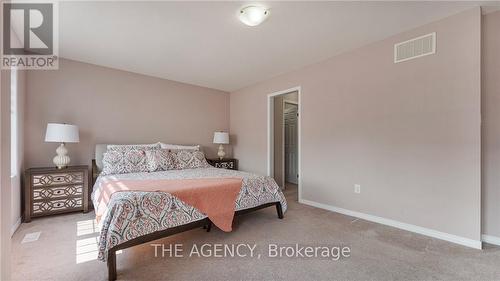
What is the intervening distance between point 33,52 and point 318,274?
4.56 m

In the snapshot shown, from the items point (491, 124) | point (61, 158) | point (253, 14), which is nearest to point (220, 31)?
point (253, 14)

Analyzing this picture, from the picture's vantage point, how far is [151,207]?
2.06 metres

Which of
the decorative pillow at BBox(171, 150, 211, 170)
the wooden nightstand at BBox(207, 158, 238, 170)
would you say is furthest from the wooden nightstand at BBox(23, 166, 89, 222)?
the wooden nightstand at BBox(207, 158, 238, 170)

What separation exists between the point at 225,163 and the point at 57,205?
9.30 feet

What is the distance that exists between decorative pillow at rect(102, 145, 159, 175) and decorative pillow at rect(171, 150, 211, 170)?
507 millimetres

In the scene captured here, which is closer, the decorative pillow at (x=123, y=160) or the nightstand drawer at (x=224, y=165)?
the decorative pillow at (x=123, y=160)

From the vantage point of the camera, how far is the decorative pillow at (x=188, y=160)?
3881 mm

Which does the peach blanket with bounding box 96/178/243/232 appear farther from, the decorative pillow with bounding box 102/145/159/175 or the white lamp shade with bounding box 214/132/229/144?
the white lamp shade with bounding box 214/132/229/144

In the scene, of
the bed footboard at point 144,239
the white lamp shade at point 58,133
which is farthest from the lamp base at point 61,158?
the bed footboard at point 144,239

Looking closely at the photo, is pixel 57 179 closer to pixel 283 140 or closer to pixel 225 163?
pixel 225 163

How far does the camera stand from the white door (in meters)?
5.91

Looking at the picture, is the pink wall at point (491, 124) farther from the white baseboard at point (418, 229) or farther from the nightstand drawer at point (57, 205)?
the nightstand drawer at point (57, 205)

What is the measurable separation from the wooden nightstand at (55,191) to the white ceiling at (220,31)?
172 cm
